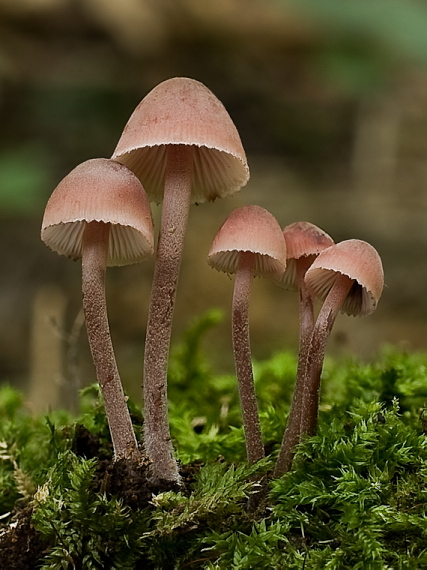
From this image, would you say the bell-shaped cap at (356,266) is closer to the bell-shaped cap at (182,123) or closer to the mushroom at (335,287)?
the mushroom at (335,287)

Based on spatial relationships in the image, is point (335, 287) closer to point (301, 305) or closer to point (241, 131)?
point (301, 305)

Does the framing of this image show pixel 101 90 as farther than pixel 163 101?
Yes

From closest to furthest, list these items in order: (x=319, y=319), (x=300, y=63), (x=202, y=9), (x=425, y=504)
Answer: (x=425, y=504) → (x=319, y=319) → (x=202, y=9) → (x=300, y=63)

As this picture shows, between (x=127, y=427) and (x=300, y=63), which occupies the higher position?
(x=300, y=63)

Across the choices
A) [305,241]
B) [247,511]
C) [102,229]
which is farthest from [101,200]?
[247,511]

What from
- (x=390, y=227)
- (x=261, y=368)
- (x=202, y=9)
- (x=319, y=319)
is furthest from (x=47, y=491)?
(x=202, y=9)

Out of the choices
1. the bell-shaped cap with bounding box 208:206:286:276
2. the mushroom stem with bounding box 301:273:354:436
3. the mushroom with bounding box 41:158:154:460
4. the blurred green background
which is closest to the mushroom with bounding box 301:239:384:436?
the mushroom stem with bounding box 301:273:354:436

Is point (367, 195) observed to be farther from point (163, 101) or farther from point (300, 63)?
point (163, 101)

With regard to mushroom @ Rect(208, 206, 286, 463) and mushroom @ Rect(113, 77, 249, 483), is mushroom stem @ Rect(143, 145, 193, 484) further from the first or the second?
mushroom @ Rect(208, 206, 286, 463)
